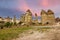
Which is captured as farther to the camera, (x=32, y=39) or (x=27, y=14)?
(x=27, y=14)

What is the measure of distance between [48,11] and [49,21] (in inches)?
214

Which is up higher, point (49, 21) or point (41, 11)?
point (41, 11)

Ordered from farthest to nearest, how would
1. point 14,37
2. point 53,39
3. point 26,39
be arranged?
point 14,37 < point 26,39 < point 53,39

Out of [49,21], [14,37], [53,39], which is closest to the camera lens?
[53,39]

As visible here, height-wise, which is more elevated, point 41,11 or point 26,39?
point 41,11

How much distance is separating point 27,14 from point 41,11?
35.6 ft

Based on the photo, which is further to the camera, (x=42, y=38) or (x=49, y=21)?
(x=49, y=21)

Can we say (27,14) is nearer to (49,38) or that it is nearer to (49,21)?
(49,21)

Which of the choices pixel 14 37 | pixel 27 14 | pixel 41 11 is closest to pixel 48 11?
pixel 41 11

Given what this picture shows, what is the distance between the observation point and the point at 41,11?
66.7 metres

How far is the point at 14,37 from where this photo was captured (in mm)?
25766

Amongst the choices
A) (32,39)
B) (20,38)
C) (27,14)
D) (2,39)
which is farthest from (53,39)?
(27,14)

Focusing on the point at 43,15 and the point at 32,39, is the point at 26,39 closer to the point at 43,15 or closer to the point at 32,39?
the point at 32,39

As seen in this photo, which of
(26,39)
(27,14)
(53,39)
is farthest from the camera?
(27,14)
